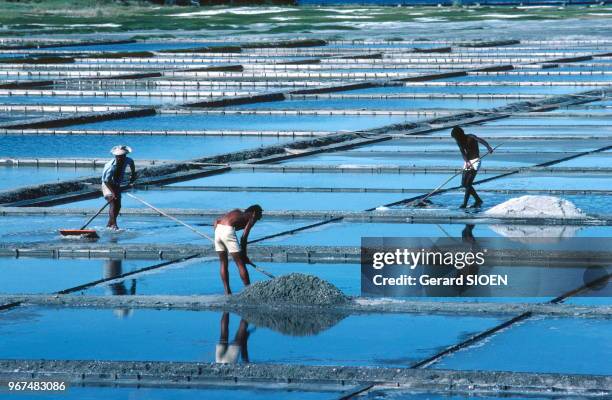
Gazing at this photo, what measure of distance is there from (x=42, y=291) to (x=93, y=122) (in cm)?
1594

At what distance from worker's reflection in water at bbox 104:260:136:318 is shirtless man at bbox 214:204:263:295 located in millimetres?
730

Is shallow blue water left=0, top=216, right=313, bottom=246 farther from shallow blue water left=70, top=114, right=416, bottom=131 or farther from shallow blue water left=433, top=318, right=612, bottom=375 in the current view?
shallow blue water left=70, top=114, right=416, bottom=131

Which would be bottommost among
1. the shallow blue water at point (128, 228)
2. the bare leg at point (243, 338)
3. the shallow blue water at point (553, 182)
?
the shallow blue water at point (553, 182)

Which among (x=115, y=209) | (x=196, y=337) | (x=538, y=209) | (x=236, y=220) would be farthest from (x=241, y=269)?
(x=538, y=209)

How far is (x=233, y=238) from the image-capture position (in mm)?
10797

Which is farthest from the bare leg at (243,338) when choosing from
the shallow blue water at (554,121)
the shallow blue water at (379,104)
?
the shallow blue water at (379,104)

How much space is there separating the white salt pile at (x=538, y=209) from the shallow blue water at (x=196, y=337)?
4426mm

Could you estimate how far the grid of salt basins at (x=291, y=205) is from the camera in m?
9.23

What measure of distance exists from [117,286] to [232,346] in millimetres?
2294

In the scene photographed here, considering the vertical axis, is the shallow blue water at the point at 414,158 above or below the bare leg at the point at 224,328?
below

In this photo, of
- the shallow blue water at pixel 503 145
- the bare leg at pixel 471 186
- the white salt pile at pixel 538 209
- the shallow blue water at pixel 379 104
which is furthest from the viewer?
the shallow blue water at pixel 379 104

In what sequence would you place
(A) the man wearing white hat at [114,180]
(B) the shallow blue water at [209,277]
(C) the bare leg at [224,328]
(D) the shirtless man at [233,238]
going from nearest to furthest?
(C) the bare leg at [224,328]
(D) the shirtless man at [233,238]
(B) the shallow blue water at [209,277]
(A) the man wearing white hat at [114,180]

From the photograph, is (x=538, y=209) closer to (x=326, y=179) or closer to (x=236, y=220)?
(x=326, y=179)

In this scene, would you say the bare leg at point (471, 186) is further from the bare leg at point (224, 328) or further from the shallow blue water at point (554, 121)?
the shallow blue water at point (554, 121)
